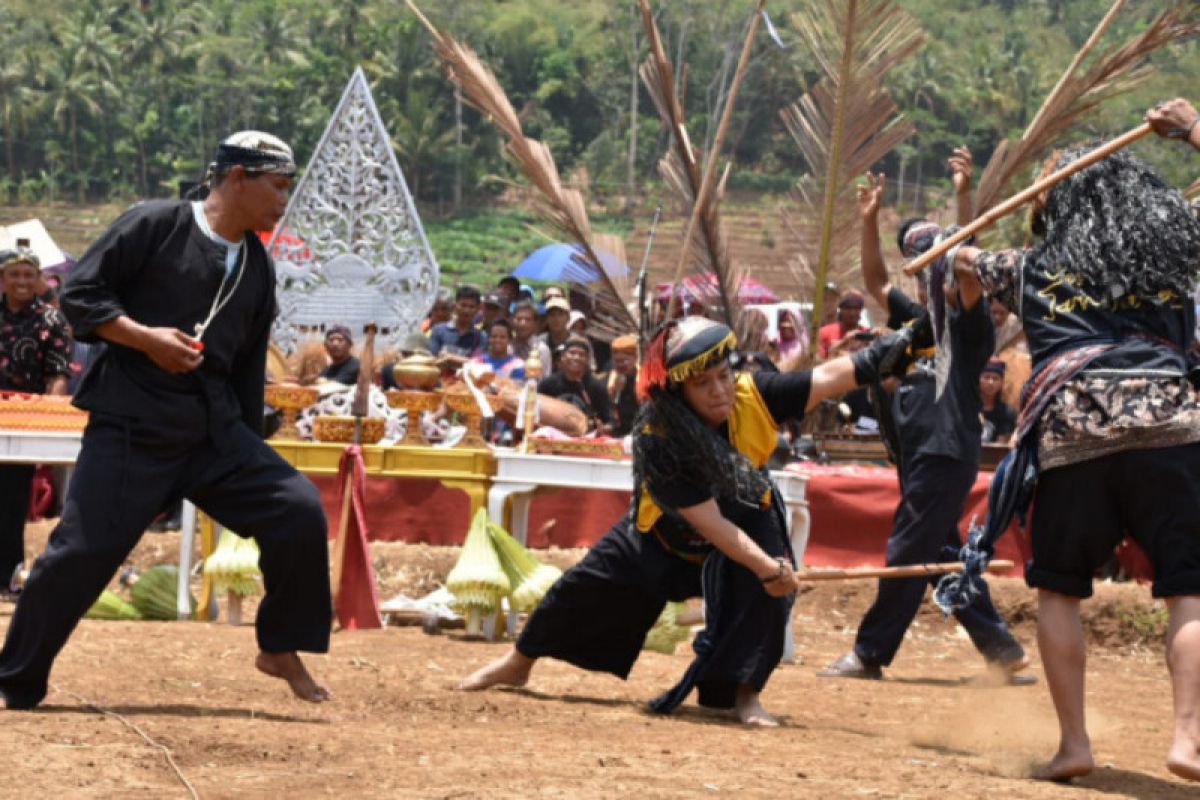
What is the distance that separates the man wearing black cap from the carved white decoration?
432 cm

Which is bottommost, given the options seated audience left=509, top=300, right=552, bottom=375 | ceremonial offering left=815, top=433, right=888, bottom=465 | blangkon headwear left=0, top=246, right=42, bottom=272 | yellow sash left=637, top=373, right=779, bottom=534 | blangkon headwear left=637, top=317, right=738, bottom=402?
ceremonial offering left=815, top=433, right=888, bottom=465

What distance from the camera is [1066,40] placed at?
12106 cm

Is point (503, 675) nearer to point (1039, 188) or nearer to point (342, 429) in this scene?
point (342, 429)

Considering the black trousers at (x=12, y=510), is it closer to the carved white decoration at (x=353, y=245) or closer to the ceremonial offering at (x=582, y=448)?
the ceremonial offering at (x=582, y=448)

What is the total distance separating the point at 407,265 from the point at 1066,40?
358ft

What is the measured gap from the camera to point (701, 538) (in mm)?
6688

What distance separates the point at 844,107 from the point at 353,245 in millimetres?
8694

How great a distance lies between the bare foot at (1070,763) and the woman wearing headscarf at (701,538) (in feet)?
4.22

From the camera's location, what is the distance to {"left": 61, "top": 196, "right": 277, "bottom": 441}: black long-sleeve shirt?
237 inches

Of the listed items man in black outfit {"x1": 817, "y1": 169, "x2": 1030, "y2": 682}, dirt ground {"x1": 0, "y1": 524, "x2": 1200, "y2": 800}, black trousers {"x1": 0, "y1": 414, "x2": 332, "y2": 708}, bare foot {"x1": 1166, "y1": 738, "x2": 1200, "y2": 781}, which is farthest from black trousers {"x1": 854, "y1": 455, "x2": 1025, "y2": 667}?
bare foot {"x1": 1166, "y1": 738, "x2": 1200, "y2": 781}

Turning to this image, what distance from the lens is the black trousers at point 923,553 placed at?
28.0 feet

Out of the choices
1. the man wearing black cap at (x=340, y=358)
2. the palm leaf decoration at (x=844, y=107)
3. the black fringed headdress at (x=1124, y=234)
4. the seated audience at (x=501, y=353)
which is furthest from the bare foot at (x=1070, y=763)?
the seated audience at (x=501, y=353)

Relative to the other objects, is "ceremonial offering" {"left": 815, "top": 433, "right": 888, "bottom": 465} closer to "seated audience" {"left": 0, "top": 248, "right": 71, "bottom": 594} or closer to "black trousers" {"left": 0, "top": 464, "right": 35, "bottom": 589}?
"seated audience" {"left": 0, "top": 248, "right": 71, "bottom": 594}

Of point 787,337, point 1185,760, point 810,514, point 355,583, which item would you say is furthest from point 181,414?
point 787,337
